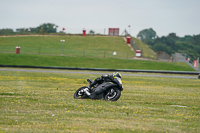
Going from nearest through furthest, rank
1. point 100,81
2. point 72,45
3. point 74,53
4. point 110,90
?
point 110,90
point 100,81
point 74,53
point 72,45

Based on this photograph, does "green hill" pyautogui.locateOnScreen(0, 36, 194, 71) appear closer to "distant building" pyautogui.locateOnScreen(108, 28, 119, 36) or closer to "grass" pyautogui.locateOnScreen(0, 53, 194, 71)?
"grass" pyautogui.locateOnScreen(0, 53, 194, 71)

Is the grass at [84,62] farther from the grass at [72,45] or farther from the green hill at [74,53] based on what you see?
the grass at [72,45]

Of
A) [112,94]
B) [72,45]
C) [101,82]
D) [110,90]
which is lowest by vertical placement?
[112,94]

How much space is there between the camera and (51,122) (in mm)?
9500

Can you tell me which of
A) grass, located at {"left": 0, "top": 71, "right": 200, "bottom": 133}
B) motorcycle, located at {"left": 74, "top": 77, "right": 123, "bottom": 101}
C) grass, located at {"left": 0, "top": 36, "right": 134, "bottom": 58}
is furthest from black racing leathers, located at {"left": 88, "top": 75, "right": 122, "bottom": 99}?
grass, located at {"left": 0, "top": 36, "right": 134, "bottom": 58}

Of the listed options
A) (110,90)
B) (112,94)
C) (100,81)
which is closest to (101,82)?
(100,81)

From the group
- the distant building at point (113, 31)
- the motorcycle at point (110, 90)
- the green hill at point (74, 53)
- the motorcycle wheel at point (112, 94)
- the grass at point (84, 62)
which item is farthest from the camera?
the distant building at point (113, 31)

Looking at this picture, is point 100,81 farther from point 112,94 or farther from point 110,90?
point 112,94

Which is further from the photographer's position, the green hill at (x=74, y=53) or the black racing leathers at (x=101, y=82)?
the green hill at (x=74, y=53)

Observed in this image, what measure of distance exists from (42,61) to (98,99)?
3929cm

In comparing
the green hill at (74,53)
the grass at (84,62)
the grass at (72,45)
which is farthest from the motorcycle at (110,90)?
the grass at (72,45)

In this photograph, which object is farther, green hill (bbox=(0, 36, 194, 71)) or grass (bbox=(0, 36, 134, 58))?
grass (bbox=(0, 36, 134, 58))

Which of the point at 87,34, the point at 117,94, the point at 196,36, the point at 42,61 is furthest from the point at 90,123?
the point at 196,36

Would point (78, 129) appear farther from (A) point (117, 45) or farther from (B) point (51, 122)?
(A) point (117, 45)
